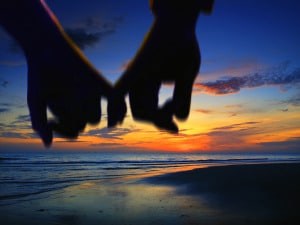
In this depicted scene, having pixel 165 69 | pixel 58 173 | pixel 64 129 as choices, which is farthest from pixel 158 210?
pixel 58 173

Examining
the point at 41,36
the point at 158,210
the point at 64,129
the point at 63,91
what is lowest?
the point at 158,210

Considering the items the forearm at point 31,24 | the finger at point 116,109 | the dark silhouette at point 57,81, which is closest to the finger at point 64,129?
the dark silhouette at point 57,81

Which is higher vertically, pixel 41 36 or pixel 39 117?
pixel 41 36

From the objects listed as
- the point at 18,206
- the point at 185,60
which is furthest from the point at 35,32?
the point at 18,206

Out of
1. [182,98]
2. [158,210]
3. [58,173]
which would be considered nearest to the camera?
[182,98]

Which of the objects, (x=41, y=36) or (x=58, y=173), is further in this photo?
(x=58, y=173)

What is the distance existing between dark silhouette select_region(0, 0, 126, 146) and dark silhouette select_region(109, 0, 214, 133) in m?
0.08

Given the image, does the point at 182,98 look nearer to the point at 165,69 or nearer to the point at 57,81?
the point at 165,69

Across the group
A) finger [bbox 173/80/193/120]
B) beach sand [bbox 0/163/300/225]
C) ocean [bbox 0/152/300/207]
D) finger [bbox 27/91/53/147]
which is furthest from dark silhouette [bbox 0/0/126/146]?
ocean [bbox 0/152/300/207]

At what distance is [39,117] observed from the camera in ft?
3.20

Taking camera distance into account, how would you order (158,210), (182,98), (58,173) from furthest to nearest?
(58,173) → (158,210) → (182,98)

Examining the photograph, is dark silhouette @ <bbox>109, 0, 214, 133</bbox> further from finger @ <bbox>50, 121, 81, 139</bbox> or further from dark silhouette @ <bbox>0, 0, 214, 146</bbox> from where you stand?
finger @ <bbox>50, 121, 81, 139</bbox>

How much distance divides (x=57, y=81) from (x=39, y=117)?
0.13 metres

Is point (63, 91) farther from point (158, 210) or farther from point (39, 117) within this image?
point (158, 210)
